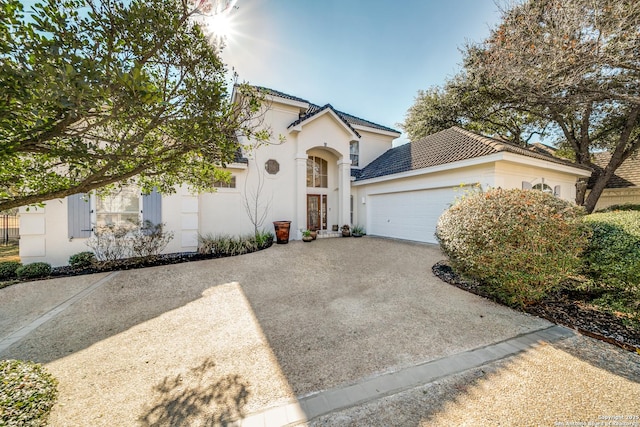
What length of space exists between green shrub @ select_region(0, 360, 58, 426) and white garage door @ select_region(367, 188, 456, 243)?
1055 centimetres

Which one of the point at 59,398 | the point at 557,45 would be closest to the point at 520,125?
the point at 557,45

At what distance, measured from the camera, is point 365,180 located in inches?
529

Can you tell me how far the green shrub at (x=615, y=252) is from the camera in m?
3.81

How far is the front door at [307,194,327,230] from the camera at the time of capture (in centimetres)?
1327

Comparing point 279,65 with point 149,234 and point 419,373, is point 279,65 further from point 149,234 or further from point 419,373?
point 419,373

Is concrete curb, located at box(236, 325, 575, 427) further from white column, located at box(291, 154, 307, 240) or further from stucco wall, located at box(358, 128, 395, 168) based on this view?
stucco wall, located at box(358, 128, 395, 168)

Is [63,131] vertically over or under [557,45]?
under

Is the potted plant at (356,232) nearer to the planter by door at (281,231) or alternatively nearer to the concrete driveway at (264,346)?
the planter by door at (281,231)

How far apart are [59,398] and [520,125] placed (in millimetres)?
23308

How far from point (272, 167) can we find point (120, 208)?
5.98 m

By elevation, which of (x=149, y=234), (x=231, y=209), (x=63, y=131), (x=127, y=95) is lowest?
(x=149, y=234)

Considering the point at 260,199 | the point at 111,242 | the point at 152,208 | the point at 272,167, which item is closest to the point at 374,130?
the point at 272,167

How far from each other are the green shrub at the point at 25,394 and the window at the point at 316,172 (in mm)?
11566

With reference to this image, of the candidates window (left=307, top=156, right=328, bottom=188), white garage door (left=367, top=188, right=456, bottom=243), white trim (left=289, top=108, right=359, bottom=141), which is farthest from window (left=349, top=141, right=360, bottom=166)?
white garage door (left=367, top=188, right=456, bottom=243)
